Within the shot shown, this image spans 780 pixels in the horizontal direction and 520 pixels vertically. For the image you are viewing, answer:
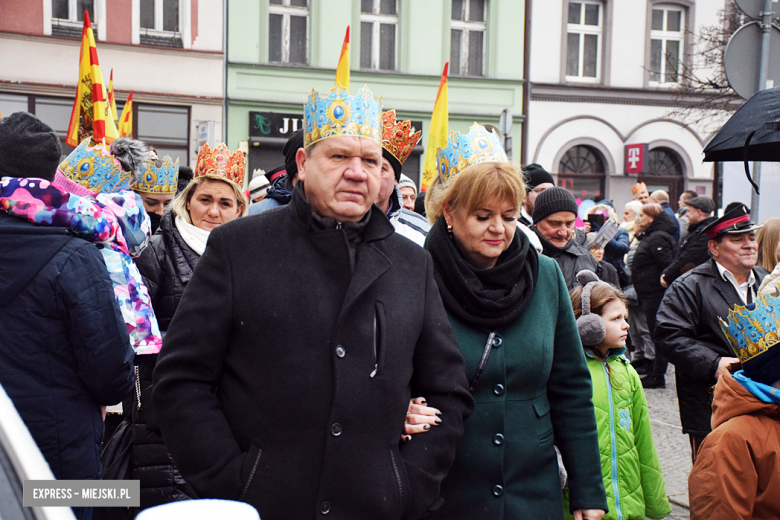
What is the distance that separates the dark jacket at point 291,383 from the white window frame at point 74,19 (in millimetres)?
16407

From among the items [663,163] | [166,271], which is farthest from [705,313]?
[663,163]

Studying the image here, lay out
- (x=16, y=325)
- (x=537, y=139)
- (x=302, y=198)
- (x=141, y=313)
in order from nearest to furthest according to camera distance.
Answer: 1. (x=302, y=198)
2. (x=16, y=325)
3. (x=141, y=313)
4. (x=537, y=139)

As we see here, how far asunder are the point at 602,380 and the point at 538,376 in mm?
998

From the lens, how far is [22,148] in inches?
116

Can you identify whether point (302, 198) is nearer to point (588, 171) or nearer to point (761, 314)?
point (761, 314)

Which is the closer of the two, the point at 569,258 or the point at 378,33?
the point at 569,258

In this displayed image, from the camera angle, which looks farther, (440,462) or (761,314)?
(761,314)

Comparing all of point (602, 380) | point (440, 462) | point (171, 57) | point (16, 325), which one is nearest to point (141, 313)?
point (16, 325)

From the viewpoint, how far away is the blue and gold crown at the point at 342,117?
2.28m

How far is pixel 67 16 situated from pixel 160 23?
1.94 meters

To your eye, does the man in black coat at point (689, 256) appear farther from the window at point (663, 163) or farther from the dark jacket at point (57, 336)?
the window at point (663, 163)

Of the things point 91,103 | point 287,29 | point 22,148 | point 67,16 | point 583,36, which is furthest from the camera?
point 583,36

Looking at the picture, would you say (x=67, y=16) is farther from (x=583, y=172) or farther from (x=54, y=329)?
(x=54, y=329)

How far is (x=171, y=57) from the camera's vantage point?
1728 centimetres
